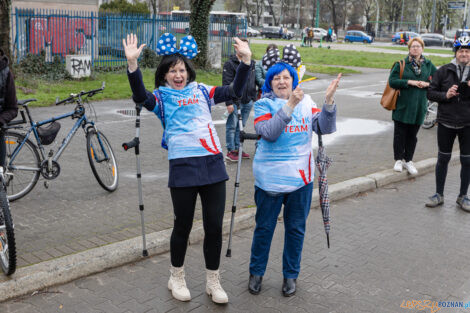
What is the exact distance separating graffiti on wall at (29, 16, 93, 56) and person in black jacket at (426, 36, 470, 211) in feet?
48.2

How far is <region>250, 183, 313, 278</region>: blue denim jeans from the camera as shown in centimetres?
418

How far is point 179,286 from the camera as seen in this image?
416 centimetres

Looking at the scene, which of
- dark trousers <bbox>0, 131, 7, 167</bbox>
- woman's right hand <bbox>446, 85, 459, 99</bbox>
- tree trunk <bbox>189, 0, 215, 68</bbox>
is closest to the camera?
dark trousers <bbox>0, 131, 7, 167</bbox>

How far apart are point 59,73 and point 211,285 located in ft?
47.6

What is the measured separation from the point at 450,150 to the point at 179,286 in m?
4.24

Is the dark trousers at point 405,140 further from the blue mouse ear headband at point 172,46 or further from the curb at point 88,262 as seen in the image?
the blue mouse ear headband at point 172,46

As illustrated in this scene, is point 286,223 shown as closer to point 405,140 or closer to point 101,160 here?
point 101,160

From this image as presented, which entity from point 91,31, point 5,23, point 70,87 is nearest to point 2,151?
point 5,23

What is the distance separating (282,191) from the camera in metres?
4.09

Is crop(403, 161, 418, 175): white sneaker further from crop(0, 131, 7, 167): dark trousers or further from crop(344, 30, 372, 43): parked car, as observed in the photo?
crop(344, 30, 372, 43): parked car

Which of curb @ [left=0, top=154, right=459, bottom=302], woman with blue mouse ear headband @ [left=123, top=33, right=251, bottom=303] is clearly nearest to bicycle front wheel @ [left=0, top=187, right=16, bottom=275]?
curb @ [left=0, top=154, right=459, bottom=302]

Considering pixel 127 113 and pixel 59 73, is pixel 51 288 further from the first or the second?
pixel 59 73

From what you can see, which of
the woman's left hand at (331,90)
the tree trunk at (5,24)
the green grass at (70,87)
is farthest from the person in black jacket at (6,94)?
the tree trunk at (5,24)

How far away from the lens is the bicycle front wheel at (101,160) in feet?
21.2
